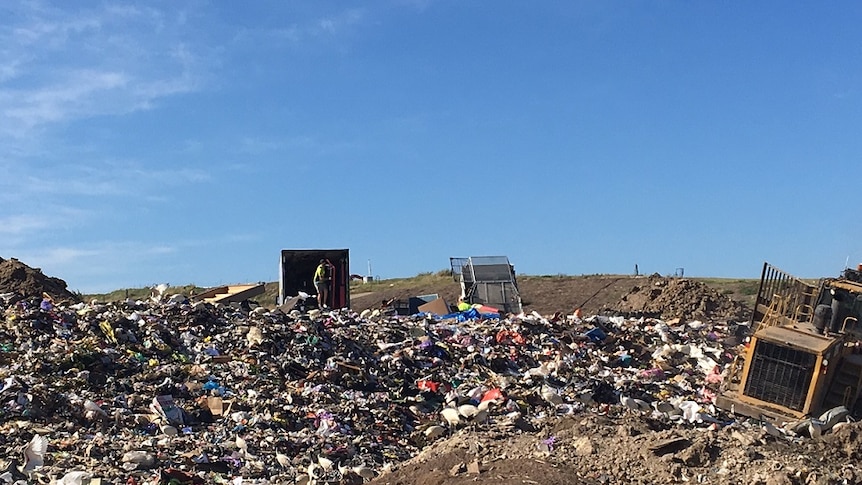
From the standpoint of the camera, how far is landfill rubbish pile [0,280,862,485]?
703 cm

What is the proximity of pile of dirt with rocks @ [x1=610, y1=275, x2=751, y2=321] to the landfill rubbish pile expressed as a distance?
377 centimetres

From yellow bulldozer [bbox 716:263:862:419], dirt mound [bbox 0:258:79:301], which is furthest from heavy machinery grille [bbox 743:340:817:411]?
dirt mound [bbox 0:258:79:301]

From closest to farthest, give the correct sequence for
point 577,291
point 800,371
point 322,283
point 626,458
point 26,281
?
point 626,458, point 800,371, point 26,281, point 322,283, point 577,291

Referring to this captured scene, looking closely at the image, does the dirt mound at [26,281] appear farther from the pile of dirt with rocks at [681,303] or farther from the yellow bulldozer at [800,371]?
the pile of dirt with rocks at [681,303]

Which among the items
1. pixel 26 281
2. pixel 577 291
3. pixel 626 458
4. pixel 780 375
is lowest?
pixel 626 458

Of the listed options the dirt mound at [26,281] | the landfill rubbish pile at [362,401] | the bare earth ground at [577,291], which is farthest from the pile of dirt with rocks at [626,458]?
the bare earth ground at [577,291]

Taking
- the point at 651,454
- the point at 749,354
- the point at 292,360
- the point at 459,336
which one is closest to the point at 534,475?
the point at 651,454

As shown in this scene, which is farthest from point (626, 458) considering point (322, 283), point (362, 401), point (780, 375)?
point (322, 283)

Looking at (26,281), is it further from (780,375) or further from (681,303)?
(681,303)

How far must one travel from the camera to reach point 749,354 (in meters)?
9.68

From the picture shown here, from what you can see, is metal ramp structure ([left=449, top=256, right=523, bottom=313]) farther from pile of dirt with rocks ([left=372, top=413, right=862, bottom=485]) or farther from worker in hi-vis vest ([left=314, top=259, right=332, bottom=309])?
pile of dirt with rocks ([left=372, top=413, right=862, bottom=485])

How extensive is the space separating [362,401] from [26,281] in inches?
323

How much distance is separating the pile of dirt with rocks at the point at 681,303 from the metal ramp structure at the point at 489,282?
7.52 ft

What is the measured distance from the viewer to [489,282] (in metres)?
19.4
